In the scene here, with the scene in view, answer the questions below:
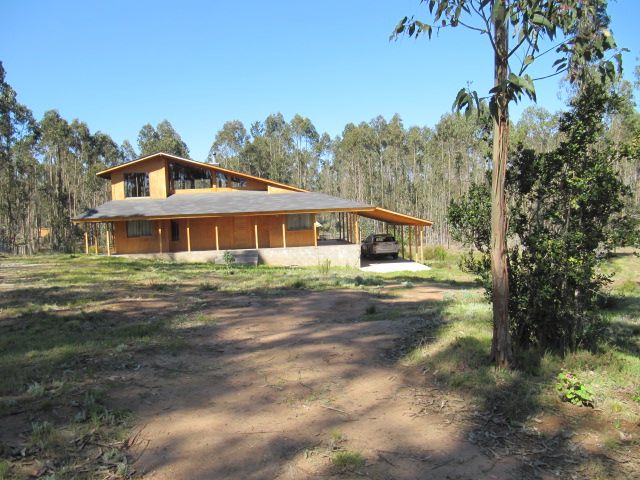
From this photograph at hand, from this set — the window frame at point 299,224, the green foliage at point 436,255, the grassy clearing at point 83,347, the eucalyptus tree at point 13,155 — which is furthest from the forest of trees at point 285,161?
the grassy clearing at point 83,347

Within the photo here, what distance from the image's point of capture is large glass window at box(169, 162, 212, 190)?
2903 centimetres

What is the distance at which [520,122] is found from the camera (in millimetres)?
54094

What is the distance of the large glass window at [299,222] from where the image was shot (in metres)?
26.7

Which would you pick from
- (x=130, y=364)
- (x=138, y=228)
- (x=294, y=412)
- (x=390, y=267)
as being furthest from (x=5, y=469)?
Answer: (x=138, y=228)

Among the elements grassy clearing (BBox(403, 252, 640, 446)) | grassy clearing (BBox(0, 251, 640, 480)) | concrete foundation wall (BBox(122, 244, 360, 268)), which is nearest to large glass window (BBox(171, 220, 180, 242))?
concrete foundation wall (BBox(122, 244, 360, 268))

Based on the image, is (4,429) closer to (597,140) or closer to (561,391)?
(561,391)

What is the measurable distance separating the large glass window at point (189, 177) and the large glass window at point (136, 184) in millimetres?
1521

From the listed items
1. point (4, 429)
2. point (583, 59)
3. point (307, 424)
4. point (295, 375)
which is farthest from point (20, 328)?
point (583, 59)

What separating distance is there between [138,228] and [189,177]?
5.00 m

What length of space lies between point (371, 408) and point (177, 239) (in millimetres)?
23582

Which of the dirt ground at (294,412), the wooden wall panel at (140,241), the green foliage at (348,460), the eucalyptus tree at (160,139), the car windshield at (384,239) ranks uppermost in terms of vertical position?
the eucalyptus tree at (160,139)

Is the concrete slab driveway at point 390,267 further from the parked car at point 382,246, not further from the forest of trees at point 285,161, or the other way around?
the forest of trees at point 285,161

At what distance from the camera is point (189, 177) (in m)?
29.3

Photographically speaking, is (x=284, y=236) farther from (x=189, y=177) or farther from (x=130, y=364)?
(x=130, y=364)
